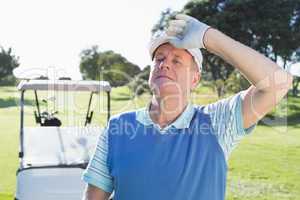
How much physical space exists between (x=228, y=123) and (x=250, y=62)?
22 centimetres

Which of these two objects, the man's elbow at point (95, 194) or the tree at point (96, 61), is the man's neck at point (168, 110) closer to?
the man's elbow at point (95, 194)

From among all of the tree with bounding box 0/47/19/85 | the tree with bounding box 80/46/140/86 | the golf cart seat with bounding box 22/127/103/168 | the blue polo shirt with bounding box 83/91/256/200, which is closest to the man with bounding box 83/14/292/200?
the blue polo shirt with bounding box 83/91/256/200

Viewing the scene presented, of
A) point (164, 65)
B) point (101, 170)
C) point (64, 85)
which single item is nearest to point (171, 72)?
point (164, 65)

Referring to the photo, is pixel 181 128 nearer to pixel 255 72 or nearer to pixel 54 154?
pixel 255 72

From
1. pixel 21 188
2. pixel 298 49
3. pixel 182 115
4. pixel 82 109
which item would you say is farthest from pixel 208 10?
pixel 182 115

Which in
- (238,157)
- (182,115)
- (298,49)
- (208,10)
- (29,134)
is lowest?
(238,157)

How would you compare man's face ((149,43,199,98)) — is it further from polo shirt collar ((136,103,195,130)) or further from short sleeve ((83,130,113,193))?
short sleeve ((83,130,113,193))

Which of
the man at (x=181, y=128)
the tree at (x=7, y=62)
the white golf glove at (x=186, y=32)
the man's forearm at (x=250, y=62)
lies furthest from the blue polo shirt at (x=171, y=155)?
the tree at (x=7, y=62)

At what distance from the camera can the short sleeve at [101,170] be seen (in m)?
1.73

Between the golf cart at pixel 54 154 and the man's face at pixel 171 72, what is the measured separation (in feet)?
9.17

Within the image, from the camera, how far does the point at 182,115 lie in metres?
1.76

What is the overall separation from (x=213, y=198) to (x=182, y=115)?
1.02 ft

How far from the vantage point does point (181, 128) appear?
171 centimetres

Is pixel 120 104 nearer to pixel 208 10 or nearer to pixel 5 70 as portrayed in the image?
pixel 208 10
